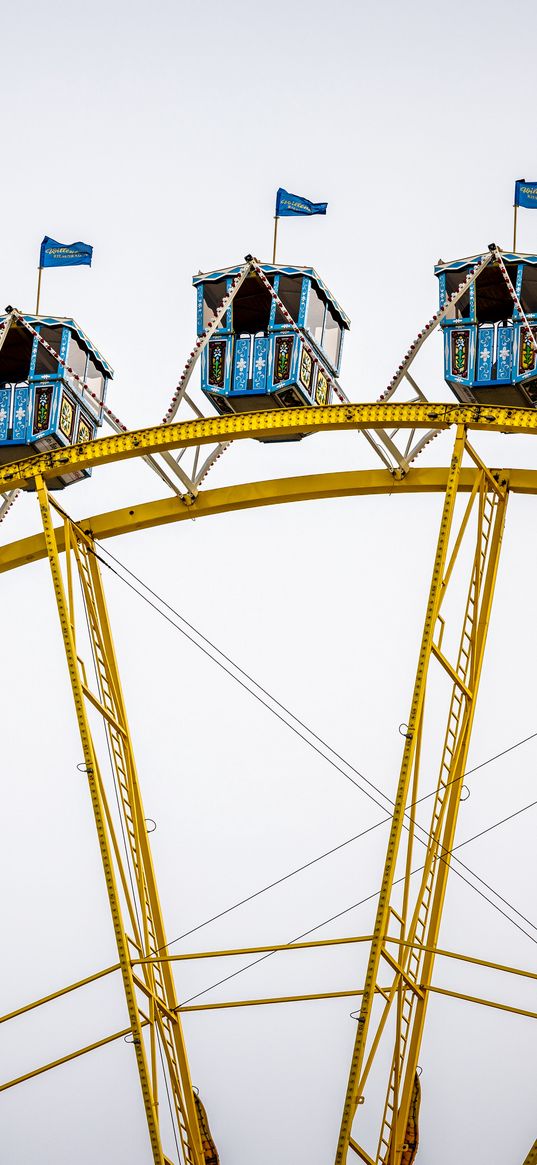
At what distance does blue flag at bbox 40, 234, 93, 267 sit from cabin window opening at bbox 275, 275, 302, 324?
3810 millimetres

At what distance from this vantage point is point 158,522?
28.9 metres

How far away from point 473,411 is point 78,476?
298 inches

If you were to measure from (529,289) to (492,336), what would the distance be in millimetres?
935

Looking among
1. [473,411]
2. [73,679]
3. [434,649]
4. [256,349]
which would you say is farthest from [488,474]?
[73,679]

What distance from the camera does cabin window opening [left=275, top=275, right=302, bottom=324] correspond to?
2927 centimetres

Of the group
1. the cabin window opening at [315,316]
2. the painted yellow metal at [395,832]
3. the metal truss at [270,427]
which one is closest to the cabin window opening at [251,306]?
the cabin window opening at [315,316]

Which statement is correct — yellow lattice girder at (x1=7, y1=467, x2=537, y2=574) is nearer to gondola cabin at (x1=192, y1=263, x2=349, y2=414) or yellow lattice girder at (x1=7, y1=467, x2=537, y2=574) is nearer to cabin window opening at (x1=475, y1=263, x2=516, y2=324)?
gondola cabin at (x1=192, y1=263, x2=349, y2=414)

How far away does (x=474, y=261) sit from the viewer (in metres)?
28.4

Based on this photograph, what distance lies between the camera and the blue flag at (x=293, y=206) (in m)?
29.7

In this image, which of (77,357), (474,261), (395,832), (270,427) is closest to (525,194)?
(474,261)

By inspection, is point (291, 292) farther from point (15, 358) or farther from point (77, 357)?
point (15, 358)

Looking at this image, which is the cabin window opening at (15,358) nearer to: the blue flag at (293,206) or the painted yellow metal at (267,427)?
the painted yellow metal at (267,427)

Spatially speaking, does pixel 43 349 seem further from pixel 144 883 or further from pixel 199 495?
pixel 144 883

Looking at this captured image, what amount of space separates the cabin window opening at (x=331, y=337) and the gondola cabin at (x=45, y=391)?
411 centimetres
